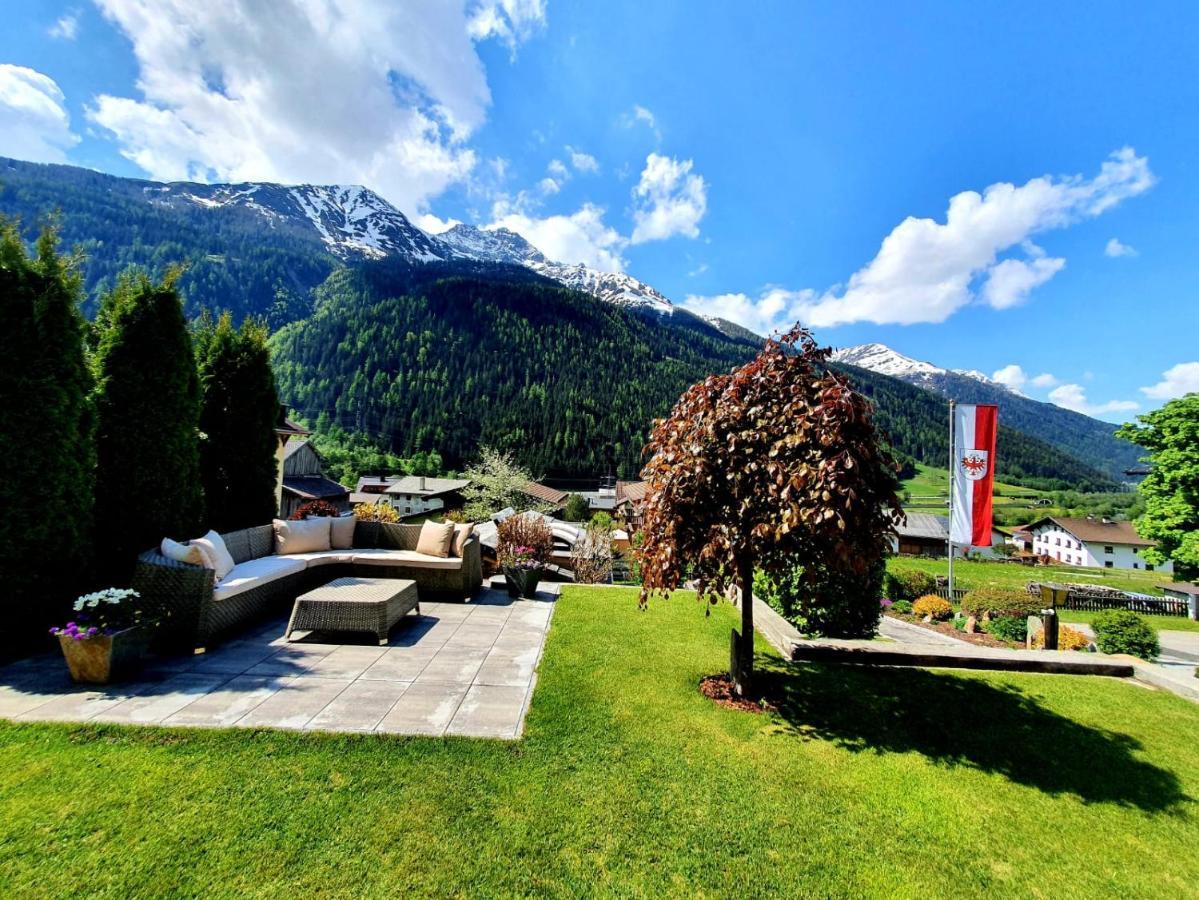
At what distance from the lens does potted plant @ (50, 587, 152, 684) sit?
156 inches

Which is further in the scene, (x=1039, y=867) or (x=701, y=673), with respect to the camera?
(x=701, y=673)

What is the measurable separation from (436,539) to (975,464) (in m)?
11.5

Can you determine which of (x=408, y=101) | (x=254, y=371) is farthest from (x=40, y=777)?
(x=408, y=101)

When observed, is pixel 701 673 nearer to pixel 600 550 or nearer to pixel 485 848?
pixel 485 848

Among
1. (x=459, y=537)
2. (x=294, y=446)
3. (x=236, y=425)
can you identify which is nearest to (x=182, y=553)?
(x=459, y=537)

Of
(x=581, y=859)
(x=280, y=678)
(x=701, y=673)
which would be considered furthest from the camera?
(x=701, y=673)

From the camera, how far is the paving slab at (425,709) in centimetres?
356

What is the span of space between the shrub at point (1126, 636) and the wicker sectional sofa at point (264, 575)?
36.0 ft

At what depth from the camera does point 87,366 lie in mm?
5301

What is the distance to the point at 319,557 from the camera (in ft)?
23.2

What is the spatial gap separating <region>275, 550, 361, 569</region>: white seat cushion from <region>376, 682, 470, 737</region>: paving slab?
352cm

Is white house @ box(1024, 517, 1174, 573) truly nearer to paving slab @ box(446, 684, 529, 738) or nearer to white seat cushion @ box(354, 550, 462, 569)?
white seat cushion @ box(354, 550, 462, 569)

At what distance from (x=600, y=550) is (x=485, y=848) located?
14961 millimetres

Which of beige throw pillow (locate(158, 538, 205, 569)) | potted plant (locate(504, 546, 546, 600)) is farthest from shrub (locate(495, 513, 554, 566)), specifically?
beige throw pillow (locate(158, 538, 205, 569))
